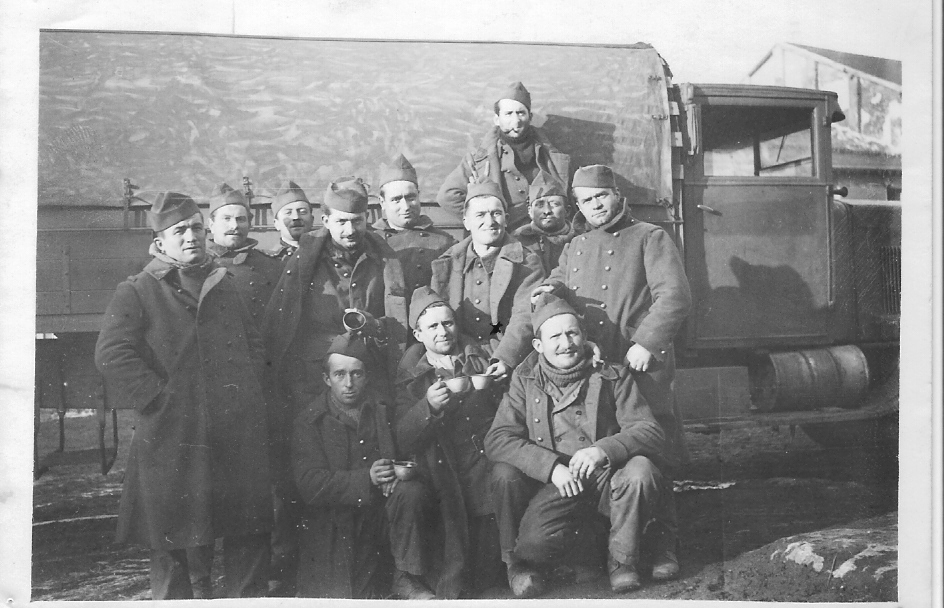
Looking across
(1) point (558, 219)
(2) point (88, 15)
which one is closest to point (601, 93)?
(1) point (558, 219)

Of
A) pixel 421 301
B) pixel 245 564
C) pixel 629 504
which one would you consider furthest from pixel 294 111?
pixel 629 504

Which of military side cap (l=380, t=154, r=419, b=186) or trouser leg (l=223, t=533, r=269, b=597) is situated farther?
military side cap (l=380, t=154, r=419, b=186)

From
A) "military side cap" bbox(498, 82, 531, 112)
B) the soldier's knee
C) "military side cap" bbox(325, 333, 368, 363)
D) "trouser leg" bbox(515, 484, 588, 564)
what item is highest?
"military side cap" bbox(498, 82, 531, 112)

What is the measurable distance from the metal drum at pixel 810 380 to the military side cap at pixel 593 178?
1210 mm

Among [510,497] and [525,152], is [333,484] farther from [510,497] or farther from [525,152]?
[525,152]

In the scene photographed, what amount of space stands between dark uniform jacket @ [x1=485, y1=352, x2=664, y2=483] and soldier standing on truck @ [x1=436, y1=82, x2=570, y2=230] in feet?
2.58

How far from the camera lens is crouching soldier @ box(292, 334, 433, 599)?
134 inches

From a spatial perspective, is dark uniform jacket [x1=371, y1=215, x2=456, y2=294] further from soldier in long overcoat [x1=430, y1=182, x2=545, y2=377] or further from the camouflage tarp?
the camouflage tarp

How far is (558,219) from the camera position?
11.9 feet

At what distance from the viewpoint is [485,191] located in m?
3.54

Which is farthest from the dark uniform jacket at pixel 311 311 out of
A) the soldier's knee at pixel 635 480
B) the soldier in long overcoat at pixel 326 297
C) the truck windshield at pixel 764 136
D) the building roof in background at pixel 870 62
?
the building roof in background at pixel 870 62

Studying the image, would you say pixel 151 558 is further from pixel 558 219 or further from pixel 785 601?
pixel 785 601

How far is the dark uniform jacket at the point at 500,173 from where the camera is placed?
3625 millimetres

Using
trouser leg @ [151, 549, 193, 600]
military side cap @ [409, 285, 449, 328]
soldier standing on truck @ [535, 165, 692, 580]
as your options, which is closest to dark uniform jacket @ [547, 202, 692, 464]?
soldier standing on truck @ [535, 165, 692, 580]
